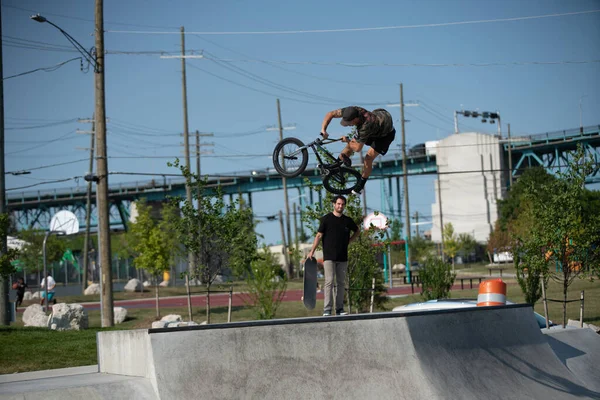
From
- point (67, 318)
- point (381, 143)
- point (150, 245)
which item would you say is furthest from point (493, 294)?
point (150, 245)

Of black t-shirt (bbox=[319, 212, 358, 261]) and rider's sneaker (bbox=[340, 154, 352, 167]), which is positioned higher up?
rider's sneaker (bbox=[340, 154, 352, 167])

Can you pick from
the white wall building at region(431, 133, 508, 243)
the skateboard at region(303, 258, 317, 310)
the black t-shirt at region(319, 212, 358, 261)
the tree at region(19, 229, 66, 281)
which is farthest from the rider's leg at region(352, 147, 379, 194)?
the white wall building at region(431, 133, 508, 243)

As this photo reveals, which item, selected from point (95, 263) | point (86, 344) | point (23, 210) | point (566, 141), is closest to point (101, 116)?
point (86, 344)

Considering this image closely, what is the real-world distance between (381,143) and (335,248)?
203 cm

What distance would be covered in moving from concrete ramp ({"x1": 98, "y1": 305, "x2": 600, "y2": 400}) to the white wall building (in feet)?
268

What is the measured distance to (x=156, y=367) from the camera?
30.8 ft

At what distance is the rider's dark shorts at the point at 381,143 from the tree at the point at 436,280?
42.2 feet

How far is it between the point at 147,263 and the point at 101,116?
969 centimetres

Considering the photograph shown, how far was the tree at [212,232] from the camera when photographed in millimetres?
23719

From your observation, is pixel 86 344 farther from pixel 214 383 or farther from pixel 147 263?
pixel 147 263

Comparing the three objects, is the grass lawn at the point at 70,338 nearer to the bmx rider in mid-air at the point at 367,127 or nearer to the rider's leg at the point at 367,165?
the rider's leg at the point at 367,165

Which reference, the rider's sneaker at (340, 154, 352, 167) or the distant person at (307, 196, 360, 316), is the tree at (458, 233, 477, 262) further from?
the rider's sneaker at (340, 154, 352, 167)

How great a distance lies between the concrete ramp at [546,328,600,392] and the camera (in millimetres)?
12898

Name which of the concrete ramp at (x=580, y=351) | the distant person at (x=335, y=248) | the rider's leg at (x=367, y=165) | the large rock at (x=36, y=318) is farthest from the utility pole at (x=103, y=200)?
the concrete ramp at (x=580, y=351)
